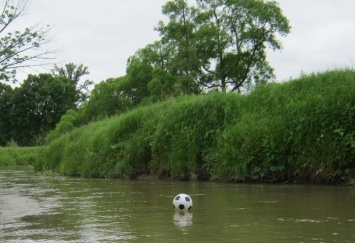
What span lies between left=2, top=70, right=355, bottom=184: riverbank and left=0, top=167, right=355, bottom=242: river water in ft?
4.43

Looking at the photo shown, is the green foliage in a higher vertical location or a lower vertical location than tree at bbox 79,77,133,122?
lower

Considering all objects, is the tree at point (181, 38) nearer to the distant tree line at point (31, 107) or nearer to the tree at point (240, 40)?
the tree at point (240, 40)

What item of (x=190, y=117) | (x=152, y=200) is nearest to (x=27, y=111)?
(x=190, y=117)

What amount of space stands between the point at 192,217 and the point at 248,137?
5.91m

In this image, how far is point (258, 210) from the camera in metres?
6.62

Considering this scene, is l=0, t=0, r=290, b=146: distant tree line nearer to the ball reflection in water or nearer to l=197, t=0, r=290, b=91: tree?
l=197, t=0, r=290, b=91: tree

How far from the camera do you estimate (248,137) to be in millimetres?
11844

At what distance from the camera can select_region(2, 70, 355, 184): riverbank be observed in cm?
1047

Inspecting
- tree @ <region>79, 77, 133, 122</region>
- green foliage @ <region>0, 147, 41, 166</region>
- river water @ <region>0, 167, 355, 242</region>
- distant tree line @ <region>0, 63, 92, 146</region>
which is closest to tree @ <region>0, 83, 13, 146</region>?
distant tree line @ <region>0, 63, 92, 146</region>

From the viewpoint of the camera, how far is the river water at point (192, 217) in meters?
4.86

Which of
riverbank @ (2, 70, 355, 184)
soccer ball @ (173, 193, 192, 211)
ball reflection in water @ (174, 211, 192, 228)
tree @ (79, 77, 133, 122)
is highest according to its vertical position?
tree @ (79, 77, 133, 122)

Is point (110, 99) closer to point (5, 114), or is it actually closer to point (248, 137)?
point (5, 114)

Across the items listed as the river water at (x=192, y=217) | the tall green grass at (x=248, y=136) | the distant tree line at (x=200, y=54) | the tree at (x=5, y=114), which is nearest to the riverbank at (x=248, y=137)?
the tall green grass at (x=248, y=136)

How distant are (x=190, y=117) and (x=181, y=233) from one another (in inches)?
356
